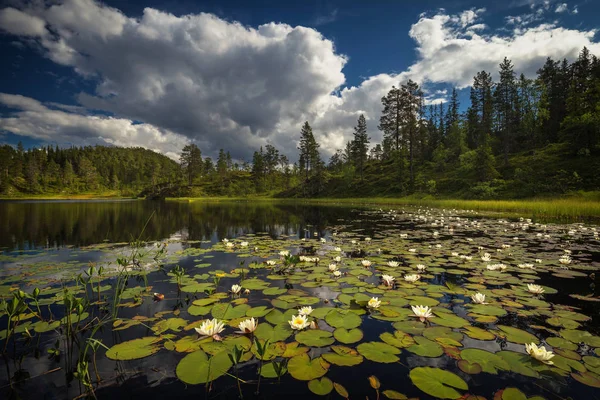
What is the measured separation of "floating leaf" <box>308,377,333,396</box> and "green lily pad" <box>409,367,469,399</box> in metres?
0.76

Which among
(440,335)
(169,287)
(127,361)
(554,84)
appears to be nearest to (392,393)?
(440,335)

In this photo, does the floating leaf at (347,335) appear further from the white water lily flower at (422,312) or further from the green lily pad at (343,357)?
the white water lily flower at (422,312)

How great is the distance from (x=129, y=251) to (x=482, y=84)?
8789 cm

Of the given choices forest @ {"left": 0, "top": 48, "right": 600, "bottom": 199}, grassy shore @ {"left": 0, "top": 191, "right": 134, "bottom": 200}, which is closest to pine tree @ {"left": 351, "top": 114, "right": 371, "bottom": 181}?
forest @ {"left": 0, "top": 48, "right": 600, "bottom": 199}

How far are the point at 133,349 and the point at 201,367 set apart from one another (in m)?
0.96

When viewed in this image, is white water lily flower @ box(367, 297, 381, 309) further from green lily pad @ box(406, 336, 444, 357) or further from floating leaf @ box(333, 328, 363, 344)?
green lily pad @ box(406, 336, 444, 357)

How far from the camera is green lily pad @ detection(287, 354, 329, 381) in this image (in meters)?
2.29

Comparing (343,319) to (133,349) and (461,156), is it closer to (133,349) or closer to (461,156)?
(133,349)

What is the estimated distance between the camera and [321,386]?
2.17 m

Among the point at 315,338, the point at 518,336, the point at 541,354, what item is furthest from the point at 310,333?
the point at 518,336

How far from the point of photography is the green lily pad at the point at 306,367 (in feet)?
7.52

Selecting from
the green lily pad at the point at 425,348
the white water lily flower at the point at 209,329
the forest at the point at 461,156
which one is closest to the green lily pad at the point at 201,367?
the white water lily flower at the point at 209,329

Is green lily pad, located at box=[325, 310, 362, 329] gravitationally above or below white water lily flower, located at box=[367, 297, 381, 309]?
below

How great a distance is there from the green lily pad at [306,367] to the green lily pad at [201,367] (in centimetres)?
63
